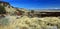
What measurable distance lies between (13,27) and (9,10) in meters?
0.27

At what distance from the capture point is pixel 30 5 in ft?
7.29

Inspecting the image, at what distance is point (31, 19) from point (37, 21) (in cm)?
10

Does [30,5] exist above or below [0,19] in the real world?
above

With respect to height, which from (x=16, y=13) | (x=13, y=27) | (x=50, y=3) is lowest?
(x=13, y=27)

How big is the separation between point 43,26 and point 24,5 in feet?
1.44

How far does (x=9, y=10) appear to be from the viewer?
7.25 feet

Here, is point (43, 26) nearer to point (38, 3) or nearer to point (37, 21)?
point (37, 21)

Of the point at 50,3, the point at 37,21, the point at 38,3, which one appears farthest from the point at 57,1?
the point at 37,21

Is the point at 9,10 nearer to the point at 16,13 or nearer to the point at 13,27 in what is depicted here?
the point at 16,13

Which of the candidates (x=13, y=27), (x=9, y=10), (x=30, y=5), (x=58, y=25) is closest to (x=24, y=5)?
(x=30, y=5)

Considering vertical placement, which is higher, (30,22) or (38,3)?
(38,3)

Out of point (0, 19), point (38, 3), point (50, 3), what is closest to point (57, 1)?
point (50, 3)

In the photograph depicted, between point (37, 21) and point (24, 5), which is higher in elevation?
point (24, 5)

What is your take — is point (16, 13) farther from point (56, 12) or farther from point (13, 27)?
point (56, 12)
